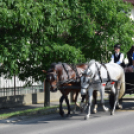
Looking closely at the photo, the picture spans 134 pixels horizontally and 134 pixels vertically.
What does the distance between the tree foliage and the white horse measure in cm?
316

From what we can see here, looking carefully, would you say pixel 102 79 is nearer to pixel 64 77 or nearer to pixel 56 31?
pixel 64 77

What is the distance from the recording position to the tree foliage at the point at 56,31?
13.0 m

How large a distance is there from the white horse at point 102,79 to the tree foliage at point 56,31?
3.16 meters

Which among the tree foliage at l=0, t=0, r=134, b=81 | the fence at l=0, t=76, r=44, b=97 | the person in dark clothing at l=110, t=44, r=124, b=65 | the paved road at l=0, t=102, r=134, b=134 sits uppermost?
the tree foliage at l=0, t=0, r=134, b=81

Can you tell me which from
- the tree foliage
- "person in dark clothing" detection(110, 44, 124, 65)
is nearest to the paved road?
"person in dark clothing" detection(110, 44, 124, 65)

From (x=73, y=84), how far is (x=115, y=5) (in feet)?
19.1

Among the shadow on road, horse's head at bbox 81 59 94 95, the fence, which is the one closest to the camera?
horse's head at bbox 81 59 94 95

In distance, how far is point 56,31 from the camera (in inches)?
543

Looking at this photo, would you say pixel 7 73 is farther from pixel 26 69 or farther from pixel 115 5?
pixel 115 5

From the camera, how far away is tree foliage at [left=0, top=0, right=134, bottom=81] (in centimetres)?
1302

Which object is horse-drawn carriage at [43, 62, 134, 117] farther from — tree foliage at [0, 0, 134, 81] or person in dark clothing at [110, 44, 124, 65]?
tree foliage at [0, 0, 134, 81]

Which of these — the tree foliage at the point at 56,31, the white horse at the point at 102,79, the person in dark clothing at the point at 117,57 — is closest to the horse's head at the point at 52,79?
the white horse at the point at 102,79

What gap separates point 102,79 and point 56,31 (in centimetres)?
419

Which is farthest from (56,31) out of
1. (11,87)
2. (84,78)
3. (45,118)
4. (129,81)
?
(11,87)
